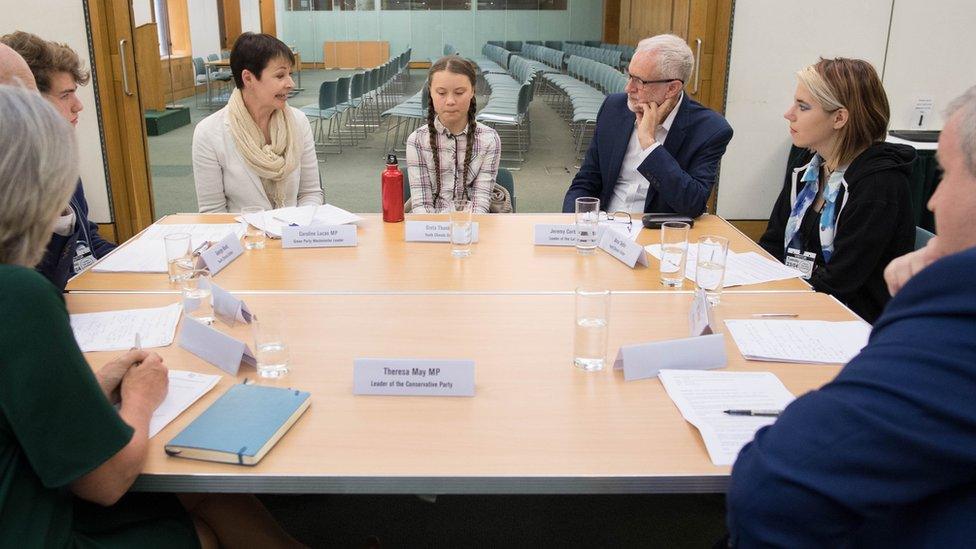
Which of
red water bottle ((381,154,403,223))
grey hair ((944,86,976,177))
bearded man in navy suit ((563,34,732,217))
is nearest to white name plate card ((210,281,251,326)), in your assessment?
red water bottle ((381,154,403,223))

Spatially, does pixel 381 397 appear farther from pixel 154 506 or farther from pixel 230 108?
pixel 230 108

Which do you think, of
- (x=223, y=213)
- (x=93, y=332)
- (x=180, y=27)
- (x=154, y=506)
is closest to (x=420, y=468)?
(x=154, y=506)

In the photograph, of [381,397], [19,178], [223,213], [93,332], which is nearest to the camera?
[19,178]

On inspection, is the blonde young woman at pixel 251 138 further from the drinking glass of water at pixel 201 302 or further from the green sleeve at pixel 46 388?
the green sleeve at pixel 46 388

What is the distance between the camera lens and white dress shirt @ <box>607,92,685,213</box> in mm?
3018

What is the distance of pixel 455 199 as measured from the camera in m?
3.17

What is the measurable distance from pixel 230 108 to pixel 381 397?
6.69 feet

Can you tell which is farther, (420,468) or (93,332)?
(93,332)

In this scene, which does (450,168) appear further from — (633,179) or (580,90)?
(580,90)

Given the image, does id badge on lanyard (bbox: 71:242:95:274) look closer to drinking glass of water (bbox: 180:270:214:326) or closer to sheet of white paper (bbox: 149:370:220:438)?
drinking glass of water (bbox: 180:270:214:326)

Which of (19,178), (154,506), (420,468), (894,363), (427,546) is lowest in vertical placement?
(427,546)

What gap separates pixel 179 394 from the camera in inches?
55.2

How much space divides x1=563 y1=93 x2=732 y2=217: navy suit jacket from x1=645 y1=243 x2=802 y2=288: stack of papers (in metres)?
0.47

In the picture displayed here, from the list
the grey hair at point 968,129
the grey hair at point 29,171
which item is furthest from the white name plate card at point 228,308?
the grey hair at point 968,129
